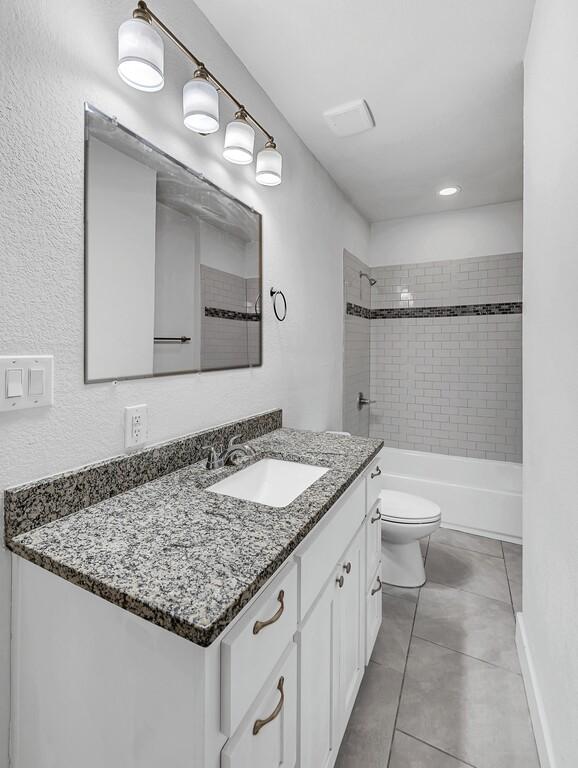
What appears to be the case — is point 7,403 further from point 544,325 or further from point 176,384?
point 544,325

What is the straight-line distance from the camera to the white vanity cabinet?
610 mm

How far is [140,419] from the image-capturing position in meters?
Result: 1.16

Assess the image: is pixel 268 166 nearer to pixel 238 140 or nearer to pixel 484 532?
pixel 238 140

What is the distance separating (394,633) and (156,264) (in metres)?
1.91

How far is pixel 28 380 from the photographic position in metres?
0.88

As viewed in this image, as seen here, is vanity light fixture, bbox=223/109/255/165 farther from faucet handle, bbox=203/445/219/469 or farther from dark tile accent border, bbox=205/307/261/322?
faucet handle, bbox=203/445/219/469

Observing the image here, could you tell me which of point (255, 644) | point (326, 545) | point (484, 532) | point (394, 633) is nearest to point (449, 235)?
point (484, 532)

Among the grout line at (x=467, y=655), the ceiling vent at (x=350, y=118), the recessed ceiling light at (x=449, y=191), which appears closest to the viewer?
the grout line at (x=467, y=655)

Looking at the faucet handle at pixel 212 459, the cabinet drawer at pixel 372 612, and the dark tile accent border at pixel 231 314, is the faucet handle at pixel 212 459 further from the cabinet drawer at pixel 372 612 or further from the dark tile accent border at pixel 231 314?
the cabinet drawer at pixel 372 612

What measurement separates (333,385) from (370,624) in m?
1.55

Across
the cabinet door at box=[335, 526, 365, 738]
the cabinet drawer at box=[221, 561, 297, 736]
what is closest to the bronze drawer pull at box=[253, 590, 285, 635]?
the cabinet drawer at box=[221, 561, 297, 736]

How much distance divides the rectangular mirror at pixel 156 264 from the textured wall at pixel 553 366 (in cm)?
110

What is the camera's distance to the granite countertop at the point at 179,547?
604 mm

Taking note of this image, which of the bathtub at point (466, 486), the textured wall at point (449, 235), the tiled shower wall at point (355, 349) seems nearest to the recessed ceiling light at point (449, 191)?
the textured wall at point (449, 235)
